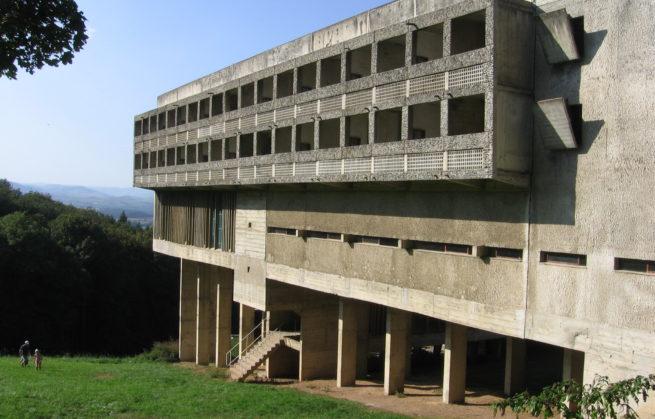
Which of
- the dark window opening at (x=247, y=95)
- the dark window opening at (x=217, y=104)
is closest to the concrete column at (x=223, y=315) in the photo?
the dark window opening at (x=217, y=104)

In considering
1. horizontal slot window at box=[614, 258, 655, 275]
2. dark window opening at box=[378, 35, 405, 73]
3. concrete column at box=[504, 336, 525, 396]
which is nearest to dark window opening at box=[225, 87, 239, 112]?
dark window opening at box=[378, 35, 405, 73]

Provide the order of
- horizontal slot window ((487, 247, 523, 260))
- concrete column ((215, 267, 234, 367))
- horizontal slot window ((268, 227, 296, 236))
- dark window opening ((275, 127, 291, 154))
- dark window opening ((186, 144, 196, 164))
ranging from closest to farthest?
horizontal slot window ((487, 247, 523, 260)), dark window opening ((275, 127, 291, 154)), horizontal slot window ((268, 227, 296, 236)), dark window opening ((186, 144, 196, 164)), concrete column ((215, 267, 234, 367))

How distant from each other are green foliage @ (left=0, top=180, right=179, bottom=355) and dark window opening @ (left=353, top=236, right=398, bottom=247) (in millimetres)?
33990

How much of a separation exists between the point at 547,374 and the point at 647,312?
→ 17737mm

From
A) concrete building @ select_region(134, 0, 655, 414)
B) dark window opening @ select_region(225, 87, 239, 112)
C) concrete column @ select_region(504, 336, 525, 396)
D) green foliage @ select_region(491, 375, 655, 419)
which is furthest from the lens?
dark window opening @ select_region(225, 87, 239, 112)

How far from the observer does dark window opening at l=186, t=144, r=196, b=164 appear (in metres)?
31.2

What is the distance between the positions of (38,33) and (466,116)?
1186cm

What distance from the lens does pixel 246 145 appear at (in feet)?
87.1

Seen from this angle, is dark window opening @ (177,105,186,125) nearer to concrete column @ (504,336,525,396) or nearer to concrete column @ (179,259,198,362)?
concrete column @ (179,259,198,362)

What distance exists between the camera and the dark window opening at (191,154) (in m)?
31.2

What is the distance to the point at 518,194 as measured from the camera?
15438 mm

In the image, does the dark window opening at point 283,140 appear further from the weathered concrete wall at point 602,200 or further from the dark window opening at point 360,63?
the weathered concrete wall at point 602,200

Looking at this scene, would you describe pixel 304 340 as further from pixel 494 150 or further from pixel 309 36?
pixel 494 150

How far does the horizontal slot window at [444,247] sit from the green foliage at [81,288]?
3702cm
